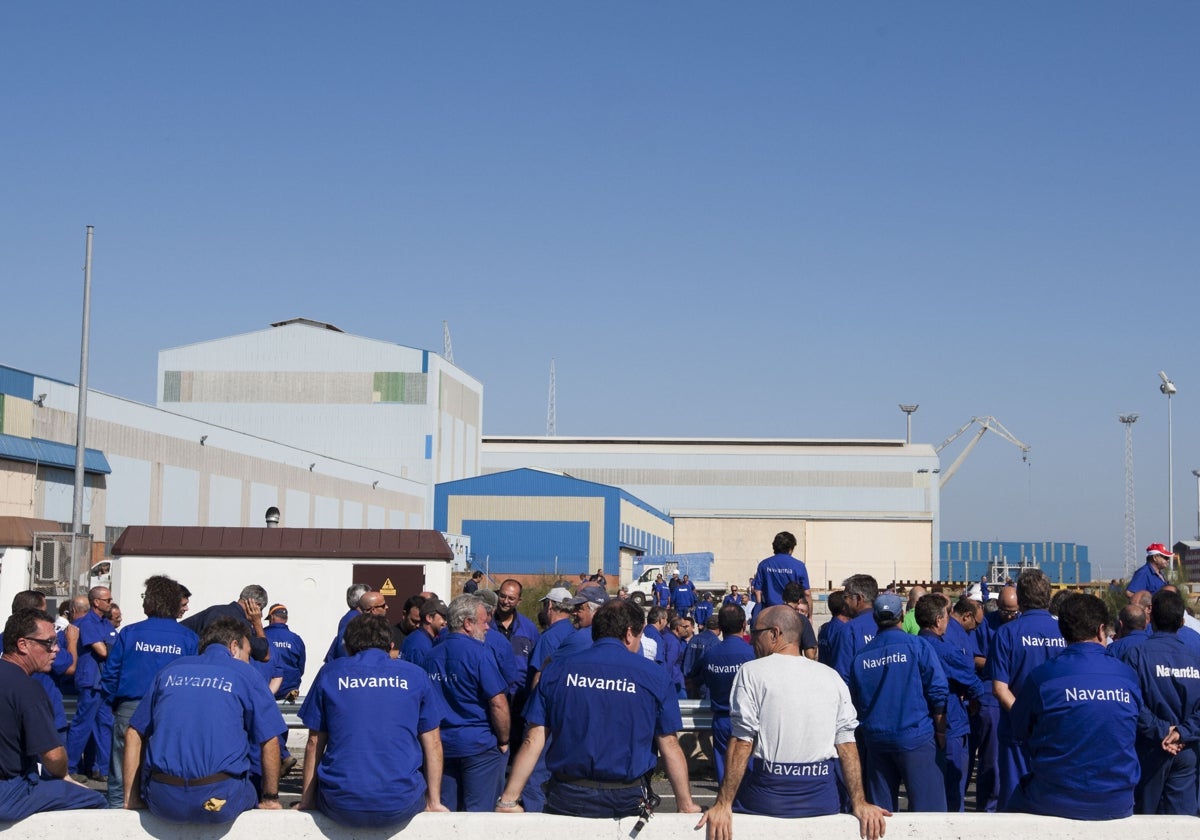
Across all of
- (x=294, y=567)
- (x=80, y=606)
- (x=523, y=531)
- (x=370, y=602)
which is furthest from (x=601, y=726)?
(x=523, y=531)

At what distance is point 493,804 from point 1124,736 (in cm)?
366

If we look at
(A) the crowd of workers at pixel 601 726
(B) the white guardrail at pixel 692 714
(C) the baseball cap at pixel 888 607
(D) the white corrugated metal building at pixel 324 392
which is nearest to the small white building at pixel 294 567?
(B) the white guardrail at pixel 692 714

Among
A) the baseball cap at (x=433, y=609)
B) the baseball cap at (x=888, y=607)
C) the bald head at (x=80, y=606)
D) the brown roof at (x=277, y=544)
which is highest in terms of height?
the brown roof at (x=277, y=544)

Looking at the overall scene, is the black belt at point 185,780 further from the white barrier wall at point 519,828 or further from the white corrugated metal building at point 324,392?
the white corrugated metal building at point 324,392

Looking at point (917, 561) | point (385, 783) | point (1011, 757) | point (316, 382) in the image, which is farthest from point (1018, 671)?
point (917, 561)

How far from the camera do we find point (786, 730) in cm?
623

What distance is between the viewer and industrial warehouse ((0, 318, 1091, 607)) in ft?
132

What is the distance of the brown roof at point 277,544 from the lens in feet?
61.7

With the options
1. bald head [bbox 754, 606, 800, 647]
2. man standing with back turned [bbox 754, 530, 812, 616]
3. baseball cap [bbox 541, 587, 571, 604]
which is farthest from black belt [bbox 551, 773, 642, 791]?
man standing with back turned [bbox 754, 530, 812, 616]

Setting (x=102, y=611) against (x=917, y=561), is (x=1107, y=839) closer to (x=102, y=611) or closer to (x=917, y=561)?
(x=102, y=611)

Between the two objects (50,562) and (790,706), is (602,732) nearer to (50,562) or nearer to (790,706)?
(790,706)

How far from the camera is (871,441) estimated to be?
94.4 m

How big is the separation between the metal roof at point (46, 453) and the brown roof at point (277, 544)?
1587 centimetres

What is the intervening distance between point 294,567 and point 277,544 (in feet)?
1.33
